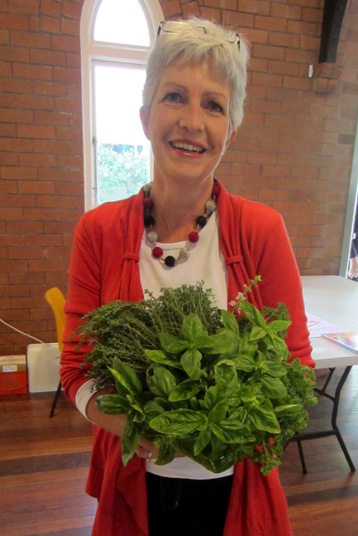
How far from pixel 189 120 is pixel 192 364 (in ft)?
1.77

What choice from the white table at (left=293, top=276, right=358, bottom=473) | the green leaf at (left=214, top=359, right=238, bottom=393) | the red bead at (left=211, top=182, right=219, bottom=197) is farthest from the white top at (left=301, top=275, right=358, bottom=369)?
the green leaf at (left=214, top=359, right=238, bottom=393)

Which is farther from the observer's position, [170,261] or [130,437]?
[170,261]

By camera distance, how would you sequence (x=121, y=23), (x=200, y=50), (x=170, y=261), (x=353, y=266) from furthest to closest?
(x=353, y=266)
(x=121, y=23)
(x=170, y=261)
(x=200, y=50)

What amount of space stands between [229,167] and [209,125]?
7.89 feet

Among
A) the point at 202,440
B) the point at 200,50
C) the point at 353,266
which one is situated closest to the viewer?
the point at 202,440

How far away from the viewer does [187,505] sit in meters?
0.93

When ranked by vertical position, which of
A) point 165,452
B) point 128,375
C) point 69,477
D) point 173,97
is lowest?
point 69,477

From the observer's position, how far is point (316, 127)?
334cm

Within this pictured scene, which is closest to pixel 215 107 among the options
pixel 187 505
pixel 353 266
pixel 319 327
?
pixel 187 505

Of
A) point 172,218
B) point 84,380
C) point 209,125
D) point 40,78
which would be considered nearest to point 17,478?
point 84,380

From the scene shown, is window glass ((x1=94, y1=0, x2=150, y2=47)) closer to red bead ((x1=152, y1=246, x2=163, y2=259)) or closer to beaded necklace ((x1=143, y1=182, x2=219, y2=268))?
beaded necklace ((x1=143, y1=182, x2=219, y2=268))

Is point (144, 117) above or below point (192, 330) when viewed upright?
above

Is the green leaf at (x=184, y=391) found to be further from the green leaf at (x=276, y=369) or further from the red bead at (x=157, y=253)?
the red bead at (x=157, y=253)

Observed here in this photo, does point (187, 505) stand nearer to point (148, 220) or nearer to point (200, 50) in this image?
point (148, 220)
